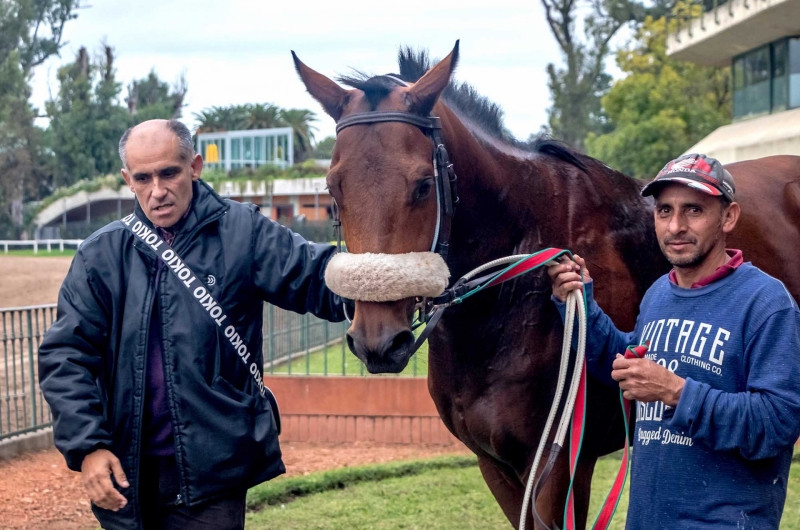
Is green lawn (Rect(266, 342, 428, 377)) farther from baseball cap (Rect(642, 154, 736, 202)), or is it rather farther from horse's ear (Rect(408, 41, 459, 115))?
baseball cap (Rect(642, 154, 736, 202))

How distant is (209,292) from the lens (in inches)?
109

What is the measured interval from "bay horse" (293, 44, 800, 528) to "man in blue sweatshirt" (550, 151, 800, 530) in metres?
0.63

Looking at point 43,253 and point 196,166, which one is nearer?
point 196,166

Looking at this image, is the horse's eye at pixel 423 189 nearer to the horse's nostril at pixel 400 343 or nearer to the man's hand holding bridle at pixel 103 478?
the horse's nostril at pixel 400 343

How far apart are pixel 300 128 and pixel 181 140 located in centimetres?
5637

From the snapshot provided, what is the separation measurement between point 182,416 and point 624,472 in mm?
1374

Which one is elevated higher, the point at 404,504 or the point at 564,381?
the point at 564,381

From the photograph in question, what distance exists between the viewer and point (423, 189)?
2.62 metres

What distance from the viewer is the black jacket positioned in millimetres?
2607

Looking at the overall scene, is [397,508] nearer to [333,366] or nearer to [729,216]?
[333,366]

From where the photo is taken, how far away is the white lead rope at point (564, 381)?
2736 mm

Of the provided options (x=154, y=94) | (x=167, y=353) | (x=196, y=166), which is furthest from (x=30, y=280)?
(x=154, y=94)

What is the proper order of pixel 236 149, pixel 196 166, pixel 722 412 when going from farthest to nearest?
pixel 236 149 < pixel 196 166 < pixel 722 412

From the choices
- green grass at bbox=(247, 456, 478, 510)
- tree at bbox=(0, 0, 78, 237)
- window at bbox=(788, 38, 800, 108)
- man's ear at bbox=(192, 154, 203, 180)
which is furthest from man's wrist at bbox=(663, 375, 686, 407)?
tree at bbox=(0, 0, 78, 237)
